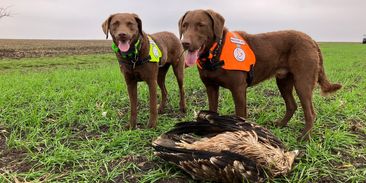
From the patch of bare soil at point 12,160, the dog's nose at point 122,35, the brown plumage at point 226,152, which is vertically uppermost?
the dog's nose at point 122,35

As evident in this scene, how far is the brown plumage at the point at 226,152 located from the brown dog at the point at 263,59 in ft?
2.21

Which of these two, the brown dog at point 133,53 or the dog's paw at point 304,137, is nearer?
the dog's paw at point 304,137

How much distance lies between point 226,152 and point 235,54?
1.50 meters

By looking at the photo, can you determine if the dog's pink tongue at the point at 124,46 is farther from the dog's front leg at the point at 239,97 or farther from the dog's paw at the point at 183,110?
the dog's paw at the point at 183,110

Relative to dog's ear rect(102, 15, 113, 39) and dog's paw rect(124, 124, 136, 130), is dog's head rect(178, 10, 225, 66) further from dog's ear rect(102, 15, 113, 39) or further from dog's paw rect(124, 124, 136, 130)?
dog's paw rect(124, 124, 136, 130)

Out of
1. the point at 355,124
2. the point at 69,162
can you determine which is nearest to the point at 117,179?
the point at 69,162

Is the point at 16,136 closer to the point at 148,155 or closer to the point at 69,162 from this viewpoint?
the point at 69,162

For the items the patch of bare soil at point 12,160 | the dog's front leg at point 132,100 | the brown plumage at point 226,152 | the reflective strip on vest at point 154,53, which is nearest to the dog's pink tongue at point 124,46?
the reflective strip on vest at point 154,53

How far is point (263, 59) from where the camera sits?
4172 millimetres

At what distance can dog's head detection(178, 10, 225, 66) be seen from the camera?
3633 millimetres

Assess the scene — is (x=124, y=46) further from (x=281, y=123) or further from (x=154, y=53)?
(x=281, y=123)

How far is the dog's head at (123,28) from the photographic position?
4.05 m

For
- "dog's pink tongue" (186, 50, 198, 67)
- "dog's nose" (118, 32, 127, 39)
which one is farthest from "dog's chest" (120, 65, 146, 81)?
"dog's pink tongue" (186, 50, 198, 67)

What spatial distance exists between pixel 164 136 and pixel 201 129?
407 millimetres
